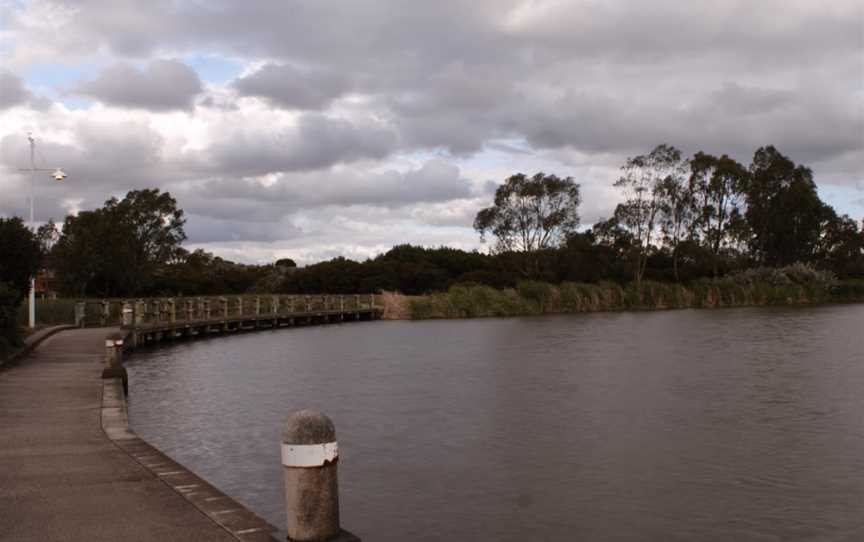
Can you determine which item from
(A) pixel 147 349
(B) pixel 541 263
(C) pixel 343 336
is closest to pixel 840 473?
(A) pixel 147 349

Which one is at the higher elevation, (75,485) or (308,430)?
(308,430)

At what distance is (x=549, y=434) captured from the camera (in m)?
15.9

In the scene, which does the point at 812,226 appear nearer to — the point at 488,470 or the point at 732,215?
the point at 732,215

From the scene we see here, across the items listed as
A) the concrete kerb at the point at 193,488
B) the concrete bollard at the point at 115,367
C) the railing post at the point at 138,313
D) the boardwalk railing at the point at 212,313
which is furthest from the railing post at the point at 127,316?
the concrete kerb at the point at 193,488

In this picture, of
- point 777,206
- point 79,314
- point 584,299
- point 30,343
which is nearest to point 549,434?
point 30,343

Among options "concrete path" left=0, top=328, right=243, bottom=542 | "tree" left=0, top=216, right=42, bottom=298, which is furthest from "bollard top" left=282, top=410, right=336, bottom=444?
"tree" left=0, top=216, right=42, bottom=298

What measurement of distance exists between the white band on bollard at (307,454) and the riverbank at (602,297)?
52.5 meters

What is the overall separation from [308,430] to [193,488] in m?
A: 2.72

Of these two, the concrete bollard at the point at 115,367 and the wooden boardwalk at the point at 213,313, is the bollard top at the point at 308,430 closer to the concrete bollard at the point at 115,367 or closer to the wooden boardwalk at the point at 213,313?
the concrete bollard at the point at 115,367

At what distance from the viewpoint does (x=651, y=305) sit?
66.2 meters

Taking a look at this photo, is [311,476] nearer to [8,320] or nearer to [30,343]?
[8,320]

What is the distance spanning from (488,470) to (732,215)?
264 ft

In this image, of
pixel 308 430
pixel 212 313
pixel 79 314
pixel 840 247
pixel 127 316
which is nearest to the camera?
pixel 308 430

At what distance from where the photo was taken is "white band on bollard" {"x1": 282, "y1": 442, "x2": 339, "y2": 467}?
6234 millimetres
